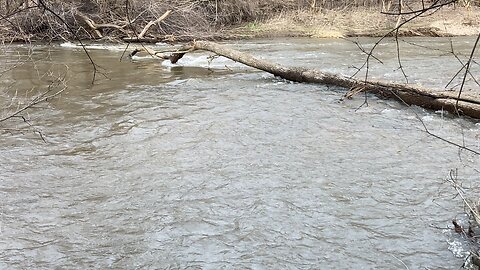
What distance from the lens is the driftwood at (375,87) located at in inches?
320

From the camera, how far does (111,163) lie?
6.30m

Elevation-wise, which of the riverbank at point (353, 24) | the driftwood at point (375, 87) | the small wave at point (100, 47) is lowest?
the riverbank at point (353, 24)

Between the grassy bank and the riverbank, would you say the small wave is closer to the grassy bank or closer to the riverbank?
the grassy bank

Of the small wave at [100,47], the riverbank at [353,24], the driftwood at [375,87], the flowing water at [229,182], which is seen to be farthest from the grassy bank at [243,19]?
the flowing water at [229,182]

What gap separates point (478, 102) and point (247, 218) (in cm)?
479

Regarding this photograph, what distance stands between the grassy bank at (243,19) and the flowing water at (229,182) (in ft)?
32.8

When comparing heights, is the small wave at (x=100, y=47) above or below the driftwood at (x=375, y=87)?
below

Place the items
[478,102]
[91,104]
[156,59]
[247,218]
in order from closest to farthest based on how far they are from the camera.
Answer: [247,218]
[478,102]
[91,104]
[156,59]

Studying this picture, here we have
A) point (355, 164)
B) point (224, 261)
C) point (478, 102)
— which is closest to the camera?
point (224, 261)

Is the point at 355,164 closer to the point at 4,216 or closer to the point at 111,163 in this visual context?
the point at 111,163

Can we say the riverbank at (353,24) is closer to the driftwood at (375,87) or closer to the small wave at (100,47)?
the small wave at (100,47)

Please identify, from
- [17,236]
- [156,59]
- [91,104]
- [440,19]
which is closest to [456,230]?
[17,236]

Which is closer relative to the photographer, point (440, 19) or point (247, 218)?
point (247, 218)

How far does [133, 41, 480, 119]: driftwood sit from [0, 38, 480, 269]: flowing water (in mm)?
228
